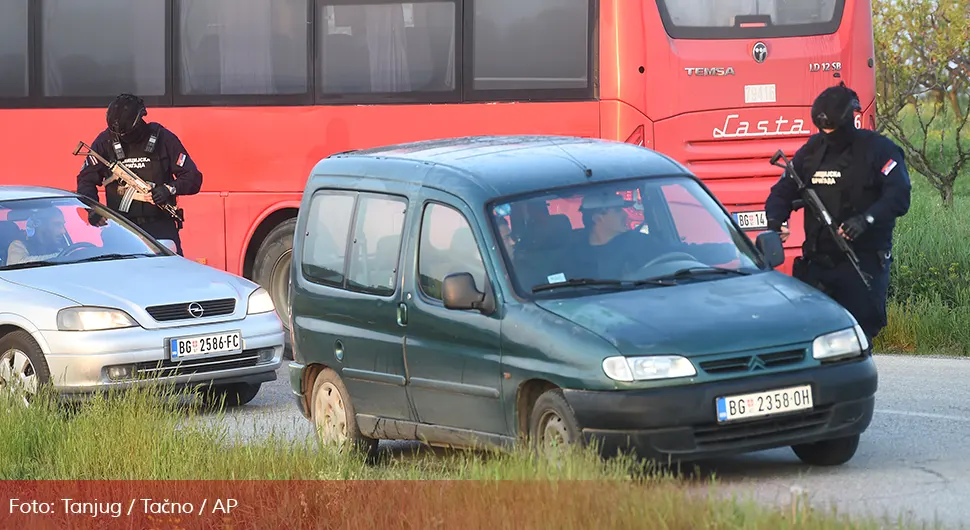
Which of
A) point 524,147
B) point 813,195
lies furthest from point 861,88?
point 524,147

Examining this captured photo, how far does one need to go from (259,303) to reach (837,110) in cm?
454

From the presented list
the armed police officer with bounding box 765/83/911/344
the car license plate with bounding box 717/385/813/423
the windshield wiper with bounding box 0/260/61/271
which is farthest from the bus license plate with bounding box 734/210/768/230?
the car license plate with bounding box 717/385/813/423

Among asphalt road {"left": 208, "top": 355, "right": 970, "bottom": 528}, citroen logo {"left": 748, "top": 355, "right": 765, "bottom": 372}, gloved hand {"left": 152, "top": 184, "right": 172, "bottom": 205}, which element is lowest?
asphalt road {"left": 208, "top": 355, "right": 970, "bottom": 528}

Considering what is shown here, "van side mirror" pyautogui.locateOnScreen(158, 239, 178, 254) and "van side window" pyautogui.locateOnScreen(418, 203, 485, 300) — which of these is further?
"van side mirror" pyautogui.locateOnScreen(158, 239, 178, 254)

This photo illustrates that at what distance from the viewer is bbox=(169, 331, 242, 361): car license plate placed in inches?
462

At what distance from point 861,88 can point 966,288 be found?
1947 mm

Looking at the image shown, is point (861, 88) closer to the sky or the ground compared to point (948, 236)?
closer to the sky

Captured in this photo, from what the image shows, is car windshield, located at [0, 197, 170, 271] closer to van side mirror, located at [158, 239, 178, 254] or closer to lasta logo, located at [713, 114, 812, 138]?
van side mirror, located at [158, 239, 178, 254]

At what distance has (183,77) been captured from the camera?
53.9 ft

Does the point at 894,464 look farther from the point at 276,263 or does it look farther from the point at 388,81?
the point at 276,263

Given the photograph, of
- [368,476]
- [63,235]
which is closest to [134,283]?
[63,235]

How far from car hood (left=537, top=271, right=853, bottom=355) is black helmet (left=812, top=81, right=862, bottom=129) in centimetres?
169

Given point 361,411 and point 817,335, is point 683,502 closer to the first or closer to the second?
point 817,335

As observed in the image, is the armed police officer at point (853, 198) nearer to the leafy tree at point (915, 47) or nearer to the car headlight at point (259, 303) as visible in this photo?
the car headlight at point (259, 303)
